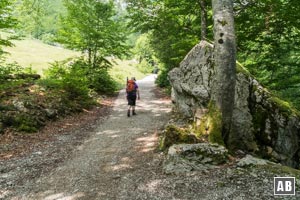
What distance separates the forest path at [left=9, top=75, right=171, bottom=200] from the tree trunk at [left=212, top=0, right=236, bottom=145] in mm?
2423

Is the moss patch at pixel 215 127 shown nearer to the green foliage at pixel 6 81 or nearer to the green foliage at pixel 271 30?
the green foliage at pixel 271 30

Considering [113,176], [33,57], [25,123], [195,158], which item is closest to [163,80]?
[25,123]

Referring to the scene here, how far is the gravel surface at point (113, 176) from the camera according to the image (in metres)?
5.25

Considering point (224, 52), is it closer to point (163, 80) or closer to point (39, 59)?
point (163, 80)

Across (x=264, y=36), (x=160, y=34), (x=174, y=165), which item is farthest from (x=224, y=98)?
(x=160, y=34)

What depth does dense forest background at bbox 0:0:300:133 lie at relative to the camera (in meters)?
10.7

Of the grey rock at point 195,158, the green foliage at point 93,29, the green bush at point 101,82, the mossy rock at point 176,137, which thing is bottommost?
the grey rock at point 195,158

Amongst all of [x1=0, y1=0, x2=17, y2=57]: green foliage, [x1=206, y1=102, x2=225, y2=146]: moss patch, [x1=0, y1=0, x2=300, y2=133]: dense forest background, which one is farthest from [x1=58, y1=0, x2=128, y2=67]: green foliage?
[x1=206, y1=102, x2=225, y2=146]: moss patch

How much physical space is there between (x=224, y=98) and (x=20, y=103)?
8.43m

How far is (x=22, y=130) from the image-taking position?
397 inches

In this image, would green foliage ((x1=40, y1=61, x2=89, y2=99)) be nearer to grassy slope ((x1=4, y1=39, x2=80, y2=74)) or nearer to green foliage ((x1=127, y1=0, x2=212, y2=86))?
green foliage ((x1=127, y1=0, x2=212, y2=86))

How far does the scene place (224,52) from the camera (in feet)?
22.5

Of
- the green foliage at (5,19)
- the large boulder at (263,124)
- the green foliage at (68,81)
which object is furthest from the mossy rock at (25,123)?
the large boulder at (263,124)

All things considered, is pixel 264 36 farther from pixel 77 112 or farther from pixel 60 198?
pixel 60 198
